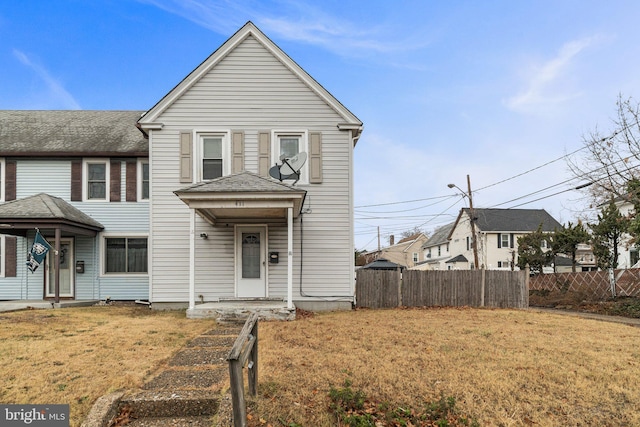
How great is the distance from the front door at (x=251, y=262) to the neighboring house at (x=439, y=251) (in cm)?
3118

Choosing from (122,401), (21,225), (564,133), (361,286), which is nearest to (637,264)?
(564,133)

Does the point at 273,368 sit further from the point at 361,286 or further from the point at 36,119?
the point at 36,119

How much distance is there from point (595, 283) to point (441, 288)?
946 cm

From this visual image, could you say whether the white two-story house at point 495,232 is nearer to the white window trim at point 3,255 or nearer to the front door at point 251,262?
the front door at point 251,262

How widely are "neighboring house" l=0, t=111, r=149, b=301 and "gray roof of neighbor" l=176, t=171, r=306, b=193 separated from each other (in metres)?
4.89

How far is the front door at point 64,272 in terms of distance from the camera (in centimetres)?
1301

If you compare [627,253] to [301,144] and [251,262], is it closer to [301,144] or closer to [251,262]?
[301,144]

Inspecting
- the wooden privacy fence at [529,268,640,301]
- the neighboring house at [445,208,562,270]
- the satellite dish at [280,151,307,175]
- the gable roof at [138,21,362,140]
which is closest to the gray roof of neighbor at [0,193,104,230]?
the gable roof at [138,21,362,140]

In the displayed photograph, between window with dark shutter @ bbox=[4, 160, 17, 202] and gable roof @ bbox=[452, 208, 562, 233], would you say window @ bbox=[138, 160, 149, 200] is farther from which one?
gable roof @ bbox=[452, 208, 562, 233]

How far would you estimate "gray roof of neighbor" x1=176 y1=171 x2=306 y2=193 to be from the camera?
8938 millimetres

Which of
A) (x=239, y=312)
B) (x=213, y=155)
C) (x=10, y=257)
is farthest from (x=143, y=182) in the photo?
(x=239, y=312)

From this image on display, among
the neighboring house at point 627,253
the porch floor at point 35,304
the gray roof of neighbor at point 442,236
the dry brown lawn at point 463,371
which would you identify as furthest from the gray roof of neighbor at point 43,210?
the gray roof of neighbor at point 442,236

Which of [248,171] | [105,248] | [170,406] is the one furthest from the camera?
[105,248]

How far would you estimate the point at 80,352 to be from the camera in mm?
5812
